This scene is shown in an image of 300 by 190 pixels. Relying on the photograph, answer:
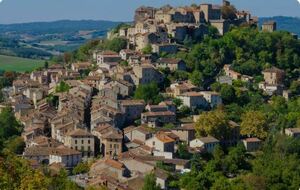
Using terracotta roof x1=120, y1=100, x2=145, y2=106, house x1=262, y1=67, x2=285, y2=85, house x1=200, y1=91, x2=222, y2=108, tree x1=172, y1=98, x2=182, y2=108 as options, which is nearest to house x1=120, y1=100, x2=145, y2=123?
terracotta roof x1=120, y1=100, x2=145, y2=106

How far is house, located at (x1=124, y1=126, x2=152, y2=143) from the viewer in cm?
2077

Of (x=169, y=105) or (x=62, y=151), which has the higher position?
(x=169, y=105)

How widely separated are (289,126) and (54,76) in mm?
8675

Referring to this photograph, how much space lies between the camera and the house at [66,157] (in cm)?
1927

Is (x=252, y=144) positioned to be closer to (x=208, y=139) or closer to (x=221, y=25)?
(x=208, y=139)

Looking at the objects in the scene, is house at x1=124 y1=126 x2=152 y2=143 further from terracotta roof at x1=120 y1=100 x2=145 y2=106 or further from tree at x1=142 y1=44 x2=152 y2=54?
tree at x1=142 y1=44 x2=152 y2=54

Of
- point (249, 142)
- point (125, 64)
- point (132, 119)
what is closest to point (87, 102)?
point (132, 119)

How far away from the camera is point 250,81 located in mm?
26375

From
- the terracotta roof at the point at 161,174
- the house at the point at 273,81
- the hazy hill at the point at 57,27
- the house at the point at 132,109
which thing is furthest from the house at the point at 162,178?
the hazy hill at the point at 57,27

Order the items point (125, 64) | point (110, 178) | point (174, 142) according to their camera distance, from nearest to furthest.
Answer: point (110, 178), point (174, 142), point (125, 64)

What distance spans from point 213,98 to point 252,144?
9.42ft

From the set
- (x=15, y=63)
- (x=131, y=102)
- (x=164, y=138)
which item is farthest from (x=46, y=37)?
(x=164, y=138)

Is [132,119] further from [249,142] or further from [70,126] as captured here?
[249,142]

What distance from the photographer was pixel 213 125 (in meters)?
21.3
